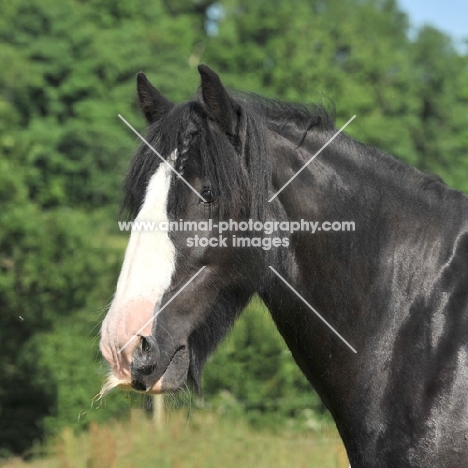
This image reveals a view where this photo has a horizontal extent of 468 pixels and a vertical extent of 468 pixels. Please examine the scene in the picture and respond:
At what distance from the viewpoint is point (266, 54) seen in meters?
36.5

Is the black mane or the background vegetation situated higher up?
the background vegetation

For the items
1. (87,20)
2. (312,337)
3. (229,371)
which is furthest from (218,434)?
(87,20)

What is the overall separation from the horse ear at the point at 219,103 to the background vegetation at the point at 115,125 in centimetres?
51

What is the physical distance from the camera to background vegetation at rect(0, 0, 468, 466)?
12.6 m

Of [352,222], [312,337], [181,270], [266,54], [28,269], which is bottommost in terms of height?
[312,337]

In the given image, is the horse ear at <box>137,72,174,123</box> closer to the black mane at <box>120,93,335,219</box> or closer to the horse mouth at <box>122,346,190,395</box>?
the black mane at <box>120,93,335,219</box>

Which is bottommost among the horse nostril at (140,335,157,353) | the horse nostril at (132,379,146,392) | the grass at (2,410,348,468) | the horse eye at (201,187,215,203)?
the grass at (2,410,348,468)

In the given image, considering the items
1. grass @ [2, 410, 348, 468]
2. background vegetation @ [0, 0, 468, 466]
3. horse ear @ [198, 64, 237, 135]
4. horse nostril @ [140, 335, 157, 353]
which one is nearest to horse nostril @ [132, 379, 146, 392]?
horse nostril @ [140, 335, 157, 353]

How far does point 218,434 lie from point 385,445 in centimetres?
685

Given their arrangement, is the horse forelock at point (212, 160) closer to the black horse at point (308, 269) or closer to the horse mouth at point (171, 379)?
the black horse at point (308, 269)

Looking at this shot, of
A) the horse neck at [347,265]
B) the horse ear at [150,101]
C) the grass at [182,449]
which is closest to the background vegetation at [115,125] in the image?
the horse ear at [150,101]

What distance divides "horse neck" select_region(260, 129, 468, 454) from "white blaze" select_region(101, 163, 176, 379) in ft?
1.73

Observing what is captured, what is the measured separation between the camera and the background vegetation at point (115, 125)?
12609mm

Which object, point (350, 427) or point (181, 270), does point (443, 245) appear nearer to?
point (350, 427)
